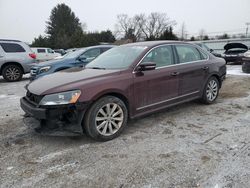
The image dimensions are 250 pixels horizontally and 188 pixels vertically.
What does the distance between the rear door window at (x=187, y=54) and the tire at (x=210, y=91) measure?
24.2 inches

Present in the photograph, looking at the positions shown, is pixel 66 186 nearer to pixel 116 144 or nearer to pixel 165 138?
pixel 116 144

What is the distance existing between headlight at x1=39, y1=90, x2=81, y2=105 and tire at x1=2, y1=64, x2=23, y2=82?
7562mm

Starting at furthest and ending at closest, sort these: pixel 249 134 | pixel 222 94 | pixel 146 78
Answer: pixel 222 94 → pixel 146 78 → pixel 249 134

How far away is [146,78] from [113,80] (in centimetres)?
66

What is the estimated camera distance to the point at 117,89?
3.65 metres

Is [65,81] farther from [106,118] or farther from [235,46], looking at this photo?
[235,46]

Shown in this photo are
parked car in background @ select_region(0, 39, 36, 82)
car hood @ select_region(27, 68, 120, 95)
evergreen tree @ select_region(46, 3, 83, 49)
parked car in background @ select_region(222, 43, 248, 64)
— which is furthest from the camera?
evergreen tree @ select_region(46, 3, 83, 49)

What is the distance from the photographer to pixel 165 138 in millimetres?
3672

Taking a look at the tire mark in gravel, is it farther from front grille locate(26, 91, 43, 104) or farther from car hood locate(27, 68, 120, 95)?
front grille locate(26, 91, 43, 104)

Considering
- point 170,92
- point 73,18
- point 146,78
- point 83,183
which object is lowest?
Result: point 83,183

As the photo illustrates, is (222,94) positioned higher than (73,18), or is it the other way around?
(73,18)

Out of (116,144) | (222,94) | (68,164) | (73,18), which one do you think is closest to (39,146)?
(68,164)

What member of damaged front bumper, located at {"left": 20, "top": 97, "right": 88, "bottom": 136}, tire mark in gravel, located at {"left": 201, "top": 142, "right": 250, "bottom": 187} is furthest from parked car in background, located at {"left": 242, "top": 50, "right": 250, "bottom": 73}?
damaged front bumper, located at {"left": 20, "top": 97, "right": 88, "bottom": 136}

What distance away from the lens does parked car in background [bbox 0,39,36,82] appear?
973 cm
